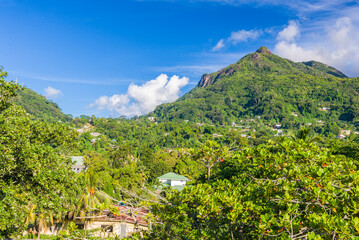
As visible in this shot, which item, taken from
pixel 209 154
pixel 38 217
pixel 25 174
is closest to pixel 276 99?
pixel 209 154

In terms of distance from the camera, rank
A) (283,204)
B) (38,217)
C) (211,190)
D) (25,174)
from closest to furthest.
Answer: (283,204)
(211,190)
(25,174)
(38,217)

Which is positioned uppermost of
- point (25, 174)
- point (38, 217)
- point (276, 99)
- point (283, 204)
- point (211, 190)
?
point (276, 99)

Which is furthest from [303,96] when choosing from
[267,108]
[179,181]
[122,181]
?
[122,181]

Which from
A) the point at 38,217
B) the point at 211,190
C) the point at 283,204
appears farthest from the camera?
the point at 38,217

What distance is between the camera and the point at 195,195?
384 centimetres

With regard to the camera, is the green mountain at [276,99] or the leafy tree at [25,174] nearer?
the leafy tree at [25,174]

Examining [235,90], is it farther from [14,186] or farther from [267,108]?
[14,186]

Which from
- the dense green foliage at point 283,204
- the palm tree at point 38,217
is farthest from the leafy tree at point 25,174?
the dense green foliage at point 283,204

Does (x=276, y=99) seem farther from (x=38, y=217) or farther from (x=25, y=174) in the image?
(x=25, y=174)

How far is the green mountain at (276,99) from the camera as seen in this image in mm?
118562

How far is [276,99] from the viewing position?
439ft

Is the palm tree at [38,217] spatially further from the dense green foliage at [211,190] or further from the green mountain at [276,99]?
the green mountain at [276,99]

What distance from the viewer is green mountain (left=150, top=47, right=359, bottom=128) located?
11856cm

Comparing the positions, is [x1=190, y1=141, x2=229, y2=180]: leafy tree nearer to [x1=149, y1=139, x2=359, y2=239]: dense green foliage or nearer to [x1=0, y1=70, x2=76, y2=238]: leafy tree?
[x1=149, y1=139, x2=359, y2=239]: dense green foliage
